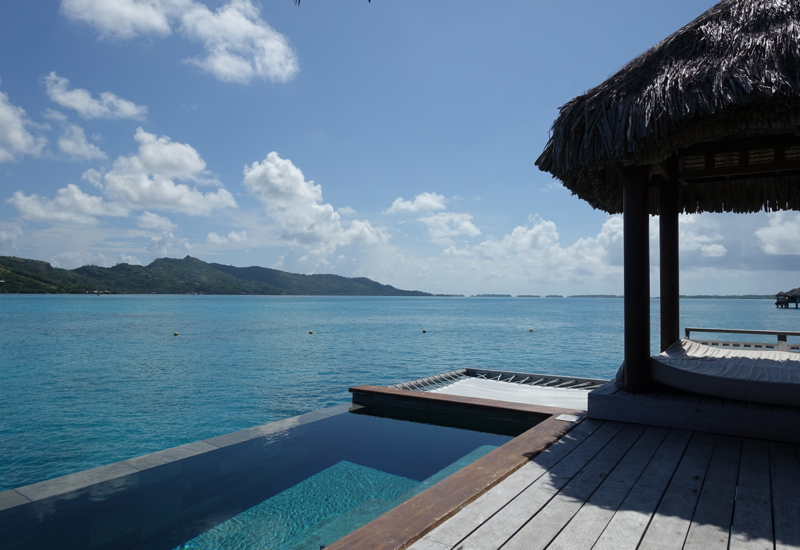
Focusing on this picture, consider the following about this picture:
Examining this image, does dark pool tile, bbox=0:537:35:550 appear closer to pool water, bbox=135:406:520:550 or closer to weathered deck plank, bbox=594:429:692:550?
pool water, bbox=135:406:520:550

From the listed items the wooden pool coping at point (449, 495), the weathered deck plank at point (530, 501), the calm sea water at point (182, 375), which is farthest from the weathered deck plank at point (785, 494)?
the calm sea water at point (182, 375)

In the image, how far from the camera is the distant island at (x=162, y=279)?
113 m

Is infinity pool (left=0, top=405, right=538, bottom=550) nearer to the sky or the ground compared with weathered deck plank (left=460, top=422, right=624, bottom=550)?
nearer to the ground

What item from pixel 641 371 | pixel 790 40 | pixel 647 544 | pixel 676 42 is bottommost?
pixel 647 544

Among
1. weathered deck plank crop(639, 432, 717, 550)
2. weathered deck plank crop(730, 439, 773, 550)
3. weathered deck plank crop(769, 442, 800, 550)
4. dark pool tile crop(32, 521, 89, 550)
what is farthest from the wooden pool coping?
dark pool tile crop(32, 521, 89, 550)

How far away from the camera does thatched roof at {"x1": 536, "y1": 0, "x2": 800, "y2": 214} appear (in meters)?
3.26

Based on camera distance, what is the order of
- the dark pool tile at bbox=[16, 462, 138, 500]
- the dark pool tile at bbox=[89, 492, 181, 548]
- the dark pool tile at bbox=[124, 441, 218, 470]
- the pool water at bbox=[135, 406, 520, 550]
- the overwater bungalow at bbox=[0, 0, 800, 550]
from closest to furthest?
the overwater bungalow at bbox=[0, 0, 800, 550]
the dark pool tile at bbox=[89, 492, 181, 548]
the pool water at bbox=[135, 406, 520, 550]
the dark pool tile at bbox=[16, 462, 138, 500]
the dark pool tile at bbox=[124, 441, 218, 470]

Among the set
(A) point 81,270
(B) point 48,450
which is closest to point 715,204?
(B) point 48,450

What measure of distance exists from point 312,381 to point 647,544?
45.5 feet

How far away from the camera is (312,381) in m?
15.1

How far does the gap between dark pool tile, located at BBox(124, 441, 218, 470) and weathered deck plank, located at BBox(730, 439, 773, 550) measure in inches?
208

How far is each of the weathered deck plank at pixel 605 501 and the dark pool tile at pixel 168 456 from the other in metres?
4.67

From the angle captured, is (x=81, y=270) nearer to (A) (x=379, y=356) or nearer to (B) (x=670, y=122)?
(A) (x=379, y=356)

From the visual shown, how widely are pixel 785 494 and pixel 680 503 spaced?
0.61m
